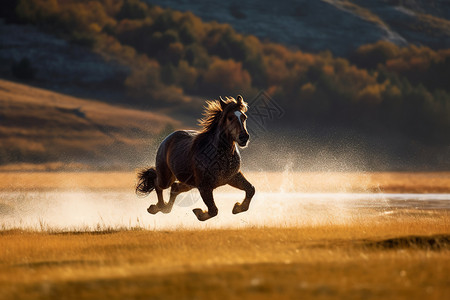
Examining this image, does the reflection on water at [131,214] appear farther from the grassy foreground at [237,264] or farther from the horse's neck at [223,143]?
the horse's neck at [223,143]

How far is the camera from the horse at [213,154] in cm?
1470

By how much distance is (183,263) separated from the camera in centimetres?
1018

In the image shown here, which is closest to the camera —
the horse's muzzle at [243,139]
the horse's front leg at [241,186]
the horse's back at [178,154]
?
the horse's muzzle at [243,139]

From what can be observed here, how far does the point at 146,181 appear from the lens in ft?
62.6

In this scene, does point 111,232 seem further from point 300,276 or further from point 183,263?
point 300,276

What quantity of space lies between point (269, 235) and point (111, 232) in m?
5.45

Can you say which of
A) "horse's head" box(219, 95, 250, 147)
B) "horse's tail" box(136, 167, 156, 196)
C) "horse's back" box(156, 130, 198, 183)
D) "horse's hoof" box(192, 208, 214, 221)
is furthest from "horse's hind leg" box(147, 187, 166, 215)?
"horse's head" box(219, 95, 250, 147)

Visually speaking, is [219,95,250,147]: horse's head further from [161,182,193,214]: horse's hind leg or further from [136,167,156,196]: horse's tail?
[136,167,156,196]: horse's tail

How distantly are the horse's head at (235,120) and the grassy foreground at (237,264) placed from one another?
2.35 m

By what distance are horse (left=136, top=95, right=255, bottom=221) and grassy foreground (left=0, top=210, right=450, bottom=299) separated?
1171 mm

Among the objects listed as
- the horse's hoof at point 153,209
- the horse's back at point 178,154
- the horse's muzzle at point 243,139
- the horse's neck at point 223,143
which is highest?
the horse's muzzle at point 243,139

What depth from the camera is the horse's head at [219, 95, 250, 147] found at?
14.1 metres

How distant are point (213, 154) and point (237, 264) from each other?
18.4 ft

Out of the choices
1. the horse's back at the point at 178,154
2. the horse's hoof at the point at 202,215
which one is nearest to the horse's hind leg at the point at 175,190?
the horse's back at the point at 178,154
